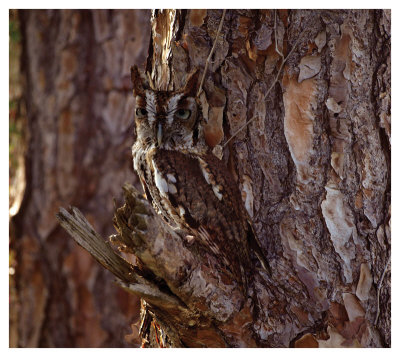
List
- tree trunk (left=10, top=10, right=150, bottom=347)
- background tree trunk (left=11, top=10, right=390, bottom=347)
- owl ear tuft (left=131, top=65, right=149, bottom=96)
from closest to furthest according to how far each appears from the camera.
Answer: background tree trunk (left=11, top=10, right=390, bottom=347) → owl ear tuft (left=131, top=65, right=149, bottom=96) → tree trunk (left=10, top=10, right=150, bottom=347)

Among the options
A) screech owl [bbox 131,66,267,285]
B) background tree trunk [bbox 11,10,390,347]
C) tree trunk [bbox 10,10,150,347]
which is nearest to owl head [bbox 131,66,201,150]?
screech owl [bbox 131,66,267,285]

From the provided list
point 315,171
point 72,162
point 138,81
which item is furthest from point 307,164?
point 72,162

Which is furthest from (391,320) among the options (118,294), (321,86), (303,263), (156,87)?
(118,294)

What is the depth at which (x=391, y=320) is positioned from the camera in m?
1.33

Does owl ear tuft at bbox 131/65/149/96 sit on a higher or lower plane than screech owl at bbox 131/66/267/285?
higher

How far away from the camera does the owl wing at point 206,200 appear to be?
1.38m

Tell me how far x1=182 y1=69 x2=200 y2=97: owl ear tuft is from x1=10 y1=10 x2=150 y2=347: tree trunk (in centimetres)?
68

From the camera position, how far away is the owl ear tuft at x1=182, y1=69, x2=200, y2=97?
4.63ft

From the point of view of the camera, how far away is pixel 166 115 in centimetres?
157

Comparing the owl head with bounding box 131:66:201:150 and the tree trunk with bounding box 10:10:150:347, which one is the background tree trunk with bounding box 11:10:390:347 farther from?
the tree trunk with bounding box 10:10:150:347

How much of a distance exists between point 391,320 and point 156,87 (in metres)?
1.19

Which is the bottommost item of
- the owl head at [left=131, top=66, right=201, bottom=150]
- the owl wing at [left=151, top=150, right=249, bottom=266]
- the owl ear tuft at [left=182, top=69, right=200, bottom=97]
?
the owl wing at [left=151, top=150, right=249, bottom=266]

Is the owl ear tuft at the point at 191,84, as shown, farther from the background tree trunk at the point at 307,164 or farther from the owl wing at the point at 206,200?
the owl wing at the point at 206,200

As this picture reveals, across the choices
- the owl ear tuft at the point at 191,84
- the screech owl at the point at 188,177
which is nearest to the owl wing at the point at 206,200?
the screech owl at the point at 188,177
